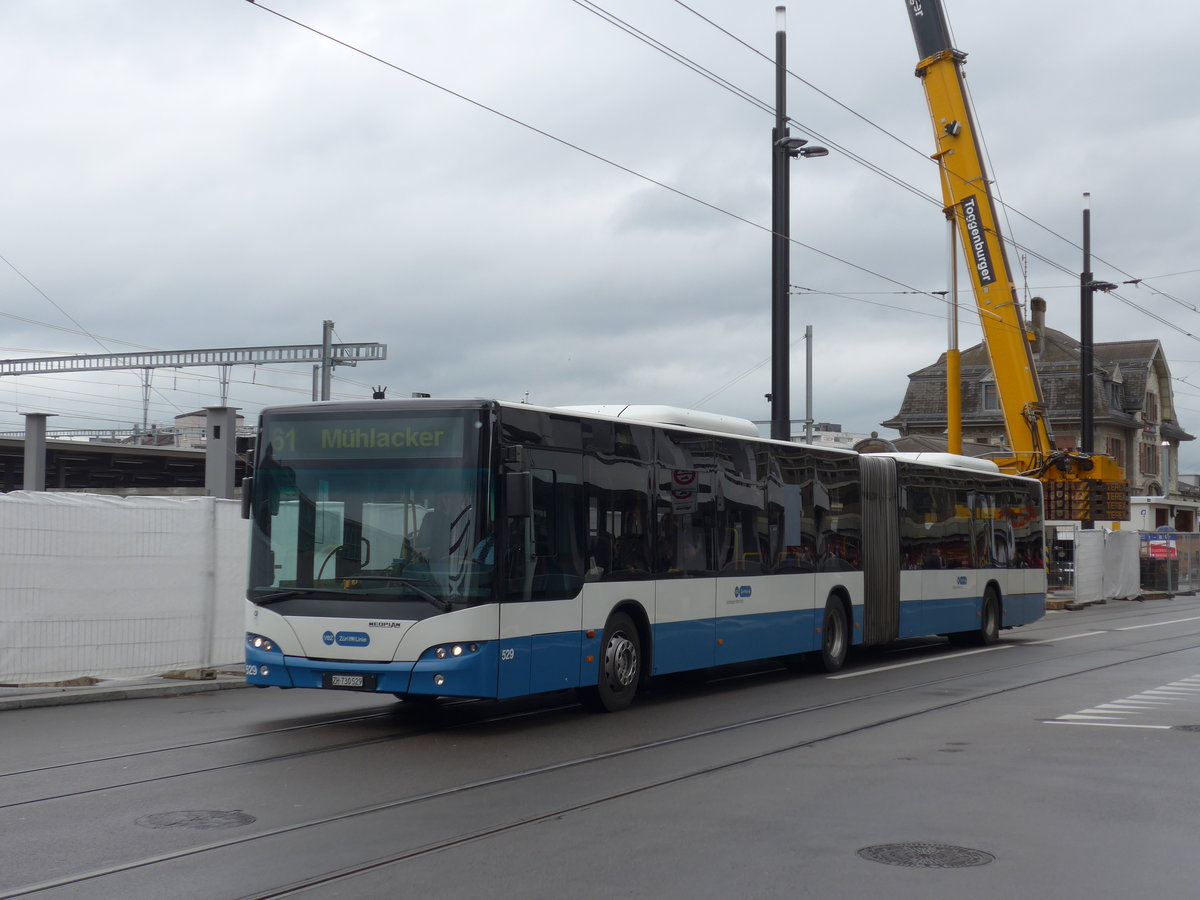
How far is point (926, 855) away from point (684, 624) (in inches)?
290

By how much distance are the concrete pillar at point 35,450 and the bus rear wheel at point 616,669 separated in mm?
14999

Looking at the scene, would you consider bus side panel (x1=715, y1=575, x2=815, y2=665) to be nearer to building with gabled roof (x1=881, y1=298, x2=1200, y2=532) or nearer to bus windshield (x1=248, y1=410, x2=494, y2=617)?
bus windshield (x1=248, y1=410, x2=494, y2=617)

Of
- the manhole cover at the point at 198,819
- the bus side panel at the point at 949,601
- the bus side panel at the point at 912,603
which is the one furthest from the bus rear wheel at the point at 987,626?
the manhole cover at the point at 198,819

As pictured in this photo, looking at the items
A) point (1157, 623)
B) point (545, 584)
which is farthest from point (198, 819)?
point (1157, 623)

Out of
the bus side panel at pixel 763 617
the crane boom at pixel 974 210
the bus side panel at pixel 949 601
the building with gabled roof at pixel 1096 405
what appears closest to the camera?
the bus side panel at pixel 763 617

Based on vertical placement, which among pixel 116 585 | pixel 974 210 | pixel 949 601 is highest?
pixel 974 210

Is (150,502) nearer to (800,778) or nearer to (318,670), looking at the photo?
(318,670)

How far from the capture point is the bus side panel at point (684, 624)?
13938mm

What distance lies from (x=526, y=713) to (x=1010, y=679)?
6590 mm

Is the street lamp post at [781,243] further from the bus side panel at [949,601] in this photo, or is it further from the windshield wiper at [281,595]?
the windshield wiper at [281,595]

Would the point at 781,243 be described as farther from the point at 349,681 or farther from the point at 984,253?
the point at 349,681

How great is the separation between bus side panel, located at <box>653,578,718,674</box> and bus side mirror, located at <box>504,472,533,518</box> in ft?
9.33

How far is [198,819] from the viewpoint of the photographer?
785cm

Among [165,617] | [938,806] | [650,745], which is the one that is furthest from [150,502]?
[938,806]
